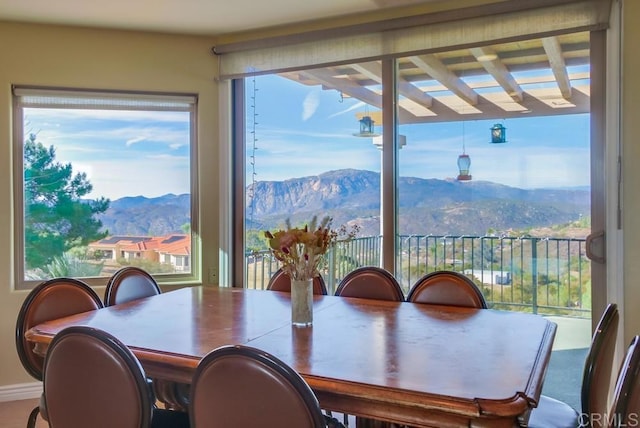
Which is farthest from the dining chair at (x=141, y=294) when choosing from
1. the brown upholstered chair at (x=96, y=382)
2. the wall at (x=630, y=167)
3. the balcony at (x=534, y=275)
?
the wall at (x=630, y=167)

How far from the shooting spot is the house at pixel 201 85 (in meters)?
2.54

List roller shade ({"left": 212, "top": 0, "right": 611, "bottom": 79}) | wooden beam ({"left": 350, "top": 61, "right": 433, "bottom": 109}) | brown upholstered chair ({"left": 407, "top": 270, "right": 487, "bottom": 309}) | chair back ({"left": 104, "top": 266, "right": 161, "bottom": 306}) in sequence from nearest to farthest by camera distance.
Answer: brown upholstered chair ({"left": 407, "top": 270, "right": 487, "bottom": 309}) → chair back ({"left": 104, "top": 266, "right": 161, "bottom": 306}) → roller shade ({"left": 212, "top": 0, "right": 611, "bottom": 79}) → wooden beam ({"left": 350, "top": 61, "right": 433, "bottom": 109})

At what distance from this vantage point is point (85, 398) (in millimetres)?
1539

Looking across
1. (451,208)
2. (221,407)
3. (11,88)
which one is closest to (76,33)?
(11,88)

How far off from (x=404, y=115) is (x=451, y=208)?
0.72 metres

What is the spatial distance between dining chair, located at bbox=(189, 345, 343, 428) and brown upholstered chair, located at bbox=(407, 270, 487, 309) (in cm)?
133

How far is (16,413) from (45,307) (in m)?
1.36

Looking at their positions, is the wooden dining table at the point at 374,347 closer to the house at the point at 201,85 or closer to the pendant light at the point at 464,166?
the house at the point at 201,85

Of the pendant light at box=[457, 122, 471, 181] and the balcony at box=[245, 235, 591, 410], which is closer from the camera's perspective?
the balcony at box=[245, 235, 591, 410]

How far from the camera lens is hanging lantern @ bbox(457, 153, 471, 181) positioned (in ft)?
10.3

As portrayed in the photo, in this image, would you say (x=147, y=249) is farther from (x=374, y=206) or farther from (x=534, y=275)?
(x=534, y=275)

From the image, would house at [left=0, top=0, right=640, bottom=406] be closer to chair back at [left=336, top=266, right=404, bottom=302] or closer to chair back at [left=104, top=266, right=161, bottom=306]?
chair back at [left=104, top=266, right=161, bottom=306]

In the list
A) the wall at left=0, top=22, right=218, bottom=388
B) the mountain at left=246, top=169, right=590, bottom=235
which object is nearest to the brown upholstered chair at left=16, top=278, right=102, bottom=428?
the wall at left=0, top=22, right=218, bottom=388

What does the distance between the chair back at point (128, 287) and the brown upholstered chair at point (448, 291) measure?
1518 millimetres
